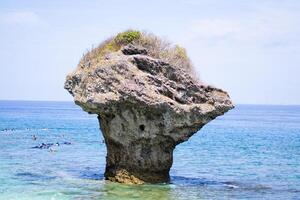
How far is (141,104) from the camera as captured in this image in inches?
1028

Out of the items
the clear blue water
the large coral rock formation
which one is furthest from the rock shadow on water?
the large coral rock formation

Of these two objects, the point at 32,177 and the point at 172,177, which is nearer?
the point at 32,177

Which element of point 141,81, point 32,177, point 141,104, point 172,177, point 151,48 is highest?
point 151,48

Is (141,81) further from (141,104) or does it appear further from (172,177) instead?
(172,177)

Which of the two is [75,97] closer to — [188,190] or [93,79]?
[93,79]

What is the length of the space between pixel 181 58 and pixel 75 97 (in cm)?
575

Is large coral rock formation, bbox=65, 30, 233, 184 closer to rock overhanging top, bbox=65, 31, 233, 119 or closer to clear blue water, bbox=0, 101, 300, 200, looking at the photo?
rock overhanging top, bbox=65, 31, 233, 119

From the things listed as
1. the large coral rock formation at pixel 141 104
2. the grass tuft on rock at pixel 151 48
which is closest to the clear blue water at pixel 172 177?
the large coral rock formation at pixel 141 104

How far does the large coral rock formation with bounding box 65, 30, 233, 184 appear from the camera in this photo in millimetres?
26234

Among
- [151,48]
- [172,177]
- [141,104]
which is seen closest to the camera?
[141,104]

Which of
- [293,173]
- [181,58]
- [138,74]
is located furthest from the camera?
[293,173]

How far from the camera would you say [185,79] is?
→ 89.7 ft

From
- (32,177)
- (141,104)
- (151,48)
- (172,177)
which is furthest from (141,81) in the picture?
(32,177)

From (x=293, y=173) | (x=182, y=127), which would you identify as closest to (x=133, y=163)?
(x=182, y=127)
